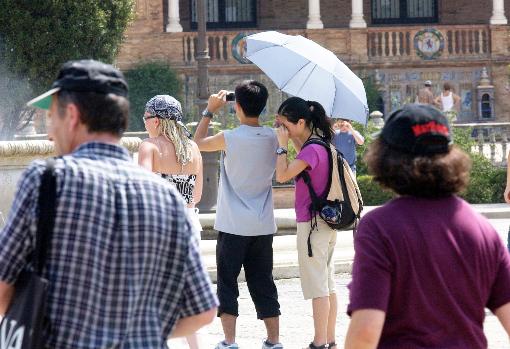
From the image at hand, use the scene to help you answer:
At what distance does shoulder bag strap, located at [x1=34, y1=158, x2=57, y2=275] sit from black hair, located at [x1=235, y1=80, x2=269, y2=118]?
432cm

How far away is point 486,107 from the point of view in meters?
35.5

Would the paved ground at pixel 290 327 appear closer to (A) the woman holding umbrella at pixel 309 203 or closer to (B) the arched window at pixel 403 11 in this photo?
(A) the woman holding umbrella at pixel 309 203

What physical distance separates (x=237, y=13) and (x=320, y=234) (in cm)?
3095

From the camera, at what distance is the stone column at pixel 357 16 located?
36344mm

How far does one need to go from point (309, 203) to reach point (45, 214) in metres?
4.55

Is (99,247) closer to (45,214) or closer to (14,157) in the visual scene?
(45,214)

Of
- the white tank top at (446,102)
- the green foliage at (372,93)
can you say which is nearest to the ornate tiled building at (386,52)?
the green foliage at (372,93)

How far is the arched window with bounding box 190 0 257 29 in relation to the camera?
3825 cm

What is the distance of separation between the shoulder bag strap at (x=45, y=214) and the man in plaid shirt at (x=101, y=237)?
0.01 m

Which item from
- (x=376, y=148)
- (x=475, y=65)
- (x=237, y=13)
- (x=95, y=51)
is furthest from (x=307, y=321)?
(x=237, y=13)

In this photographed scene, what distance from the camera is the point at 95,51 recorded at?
2384 cm

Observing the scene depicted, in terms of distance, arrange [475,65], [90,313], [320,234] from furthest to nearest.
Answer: [475,65] < [320,234] < [90,313]

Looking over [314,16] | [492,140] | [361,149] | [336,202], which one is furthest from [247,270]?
[314,16]

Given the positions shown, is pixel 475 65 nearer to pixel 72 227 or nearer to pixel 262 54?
pixel 262 54
